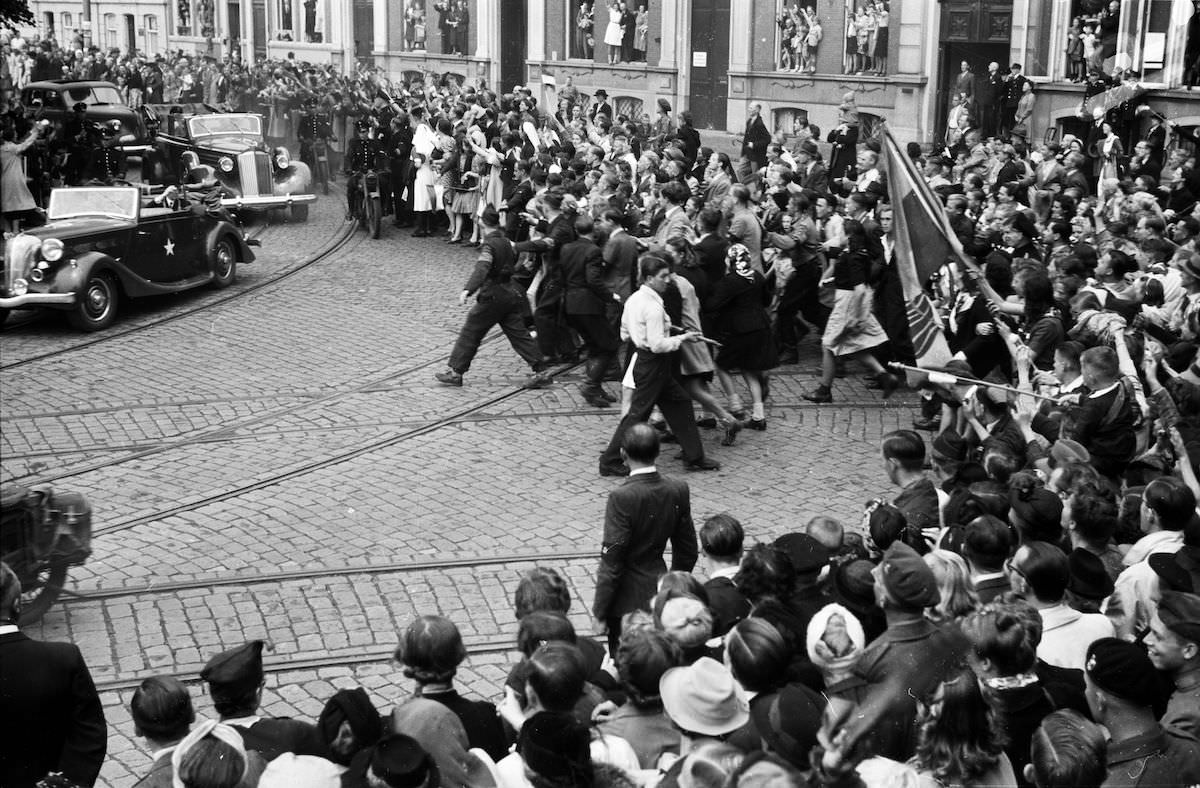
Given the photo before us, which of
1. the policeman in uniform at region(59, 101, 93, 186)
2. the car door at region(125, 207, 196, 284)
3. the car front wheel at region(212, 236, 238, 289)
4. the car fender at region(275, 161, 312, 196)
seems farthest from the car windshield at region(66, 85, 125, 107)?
the car door at region(125, 207, 196, 284)

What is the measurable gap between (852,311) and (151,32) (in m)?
50.8

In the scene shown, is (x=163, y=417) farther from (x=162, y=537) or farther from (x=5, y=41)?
(x=5, y=41)

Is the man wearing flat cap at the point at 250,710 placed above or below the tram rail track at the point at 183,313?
Answer: above

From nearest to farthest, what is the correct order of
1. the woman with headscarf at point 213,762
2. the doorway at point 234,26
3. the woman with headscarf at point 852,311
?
the woman with headscarf at point 213,762, the woman with headscarf at point 852,311, the doorway at point 234,26

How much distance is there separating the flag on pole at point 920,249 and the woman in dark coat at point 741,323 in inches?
51.2

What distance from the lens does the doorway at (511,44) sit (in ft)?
131

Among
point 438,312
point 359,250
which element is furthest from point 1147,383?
point 359,250

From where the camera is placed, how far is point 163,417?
487 inches

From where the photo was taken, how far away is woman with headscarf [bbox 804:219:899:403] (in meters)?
12.3

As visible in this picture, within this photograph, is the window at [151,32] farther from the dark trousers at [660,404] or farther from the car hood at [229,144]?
the dark trousers at [660,404]

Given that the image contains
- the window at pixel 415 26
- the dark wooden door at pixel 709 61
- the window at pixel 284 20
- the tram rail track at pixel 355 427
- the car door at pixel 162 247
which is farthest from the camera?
the window at pixel 284 20

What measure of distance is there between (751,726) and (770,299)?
31.1ft

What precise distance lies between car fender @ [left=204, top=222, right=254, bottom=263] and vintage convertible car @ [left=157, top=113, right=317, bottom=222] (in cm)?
501

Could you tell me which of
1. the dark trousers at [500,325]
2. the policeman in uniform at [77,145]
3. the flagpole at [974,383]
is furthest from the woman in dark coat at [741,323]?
the policeman in uniform at [77,145]
